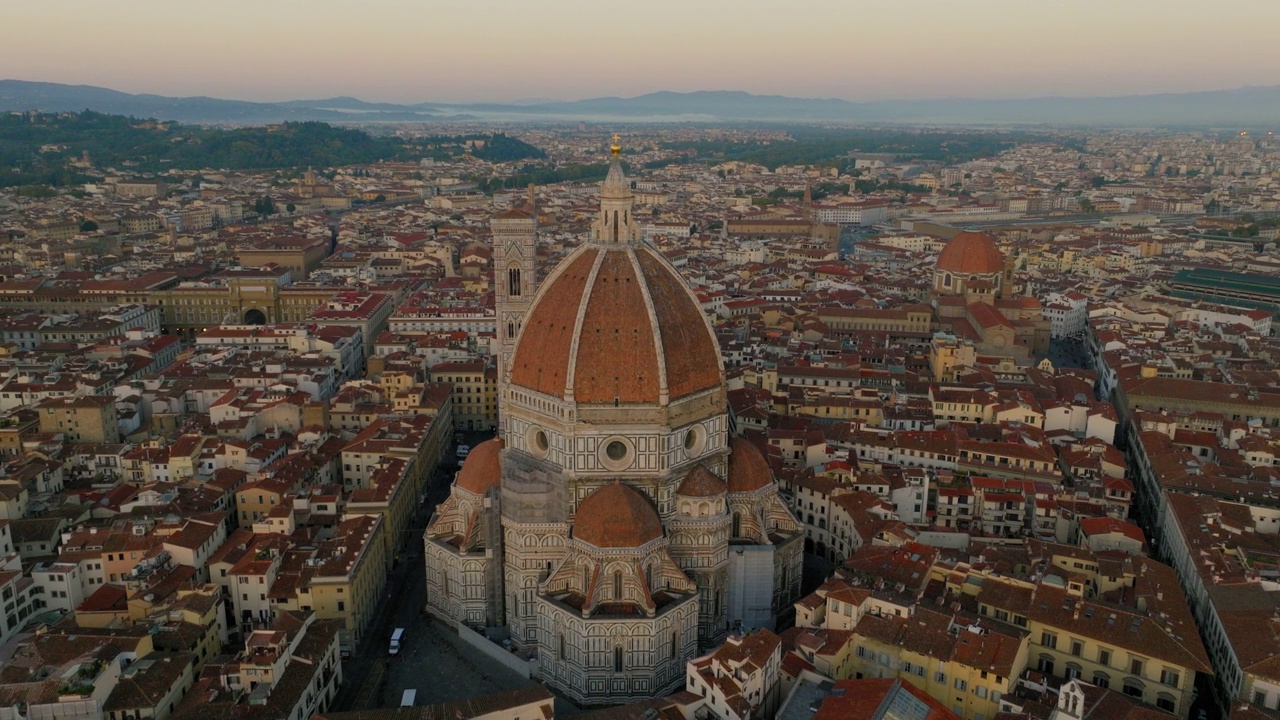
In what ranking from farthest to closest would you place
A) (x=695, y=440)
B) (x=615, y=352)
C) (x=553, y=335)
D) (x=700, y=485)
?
(x=695, y=440) → (x=553, y=335) → (x=700, y=485) → (x=615, y=352)

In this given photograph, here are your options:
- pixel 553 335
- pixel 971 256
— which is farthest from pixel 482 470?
pixel 971 256

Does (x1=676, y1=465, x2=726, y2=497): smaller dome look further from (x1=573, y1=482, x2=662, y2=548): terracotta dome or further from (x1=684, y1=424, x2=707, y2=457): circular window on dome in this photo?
(x1=573, y1=482, x2=662, y2=548): terracotta dome

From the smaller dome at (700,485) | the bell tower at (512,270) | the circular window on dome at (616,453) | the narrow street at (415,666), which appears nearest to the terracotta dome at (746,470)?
the smaller dome at (700,485)

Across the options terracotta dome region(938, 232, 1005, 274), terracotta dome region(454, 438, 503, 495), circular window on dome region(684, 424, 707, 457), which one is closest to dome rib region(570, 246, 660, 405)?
circular window on dome region(684, 424, 707, 457)

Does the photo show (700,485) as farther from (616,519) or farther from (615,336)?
(615,336)

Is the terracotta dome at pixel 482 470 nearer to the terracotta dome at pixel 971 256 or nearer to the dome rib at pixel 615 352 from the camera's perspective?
the dome rib at pixel 615 352
